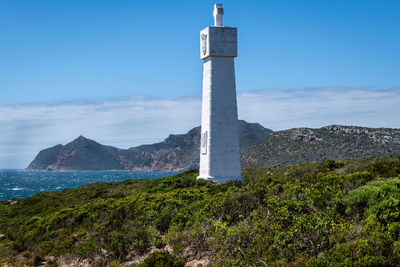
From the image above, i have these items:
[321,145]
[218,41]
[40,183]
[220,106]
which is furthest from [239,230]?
[40,183]

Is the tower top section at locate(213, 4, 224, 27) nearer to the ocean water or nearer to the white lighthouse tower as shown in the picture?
the white lighthouse tower

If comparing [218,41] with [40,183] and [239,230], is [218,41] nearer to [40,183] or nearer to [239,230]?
[239,230]

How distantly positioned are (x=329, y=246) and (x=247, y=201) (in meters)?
3.23

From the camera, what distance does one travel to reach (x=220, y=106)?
59.8 feet

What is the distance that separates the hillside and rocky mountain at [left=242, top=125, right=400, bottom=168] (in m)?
34.2

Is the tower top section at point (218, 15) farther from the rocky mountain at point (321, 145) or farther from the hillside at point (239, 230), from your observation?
the rocky mountain at point (321, 145)

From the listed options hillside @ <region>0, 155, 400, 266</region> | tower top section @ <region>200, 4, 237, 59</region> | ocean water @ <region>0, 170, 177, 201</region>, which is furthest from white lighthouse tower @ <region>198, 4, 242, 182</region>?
ocean water @ <region>0, 170, 177, 201</region>

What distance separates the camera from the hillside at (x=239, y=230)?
7.47 meters

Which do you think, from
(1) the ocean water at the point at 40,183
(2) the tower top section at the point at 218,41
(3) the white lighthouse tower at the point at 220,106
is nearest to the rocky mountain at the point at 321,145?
(3) the white lighthouse tower at the point at 220,106

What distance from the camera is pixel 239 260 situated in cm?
780

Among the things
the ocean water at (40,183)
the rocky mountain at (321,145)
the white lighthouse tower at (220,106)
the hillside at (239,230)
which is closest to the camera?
the hillside at (239,230)

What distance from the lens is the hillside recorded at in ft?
24.5

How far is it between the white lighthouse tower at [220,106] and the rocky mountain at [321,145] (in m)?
27.7

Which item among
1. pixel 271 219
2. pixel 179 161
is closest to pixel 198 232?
pixel 271 219
